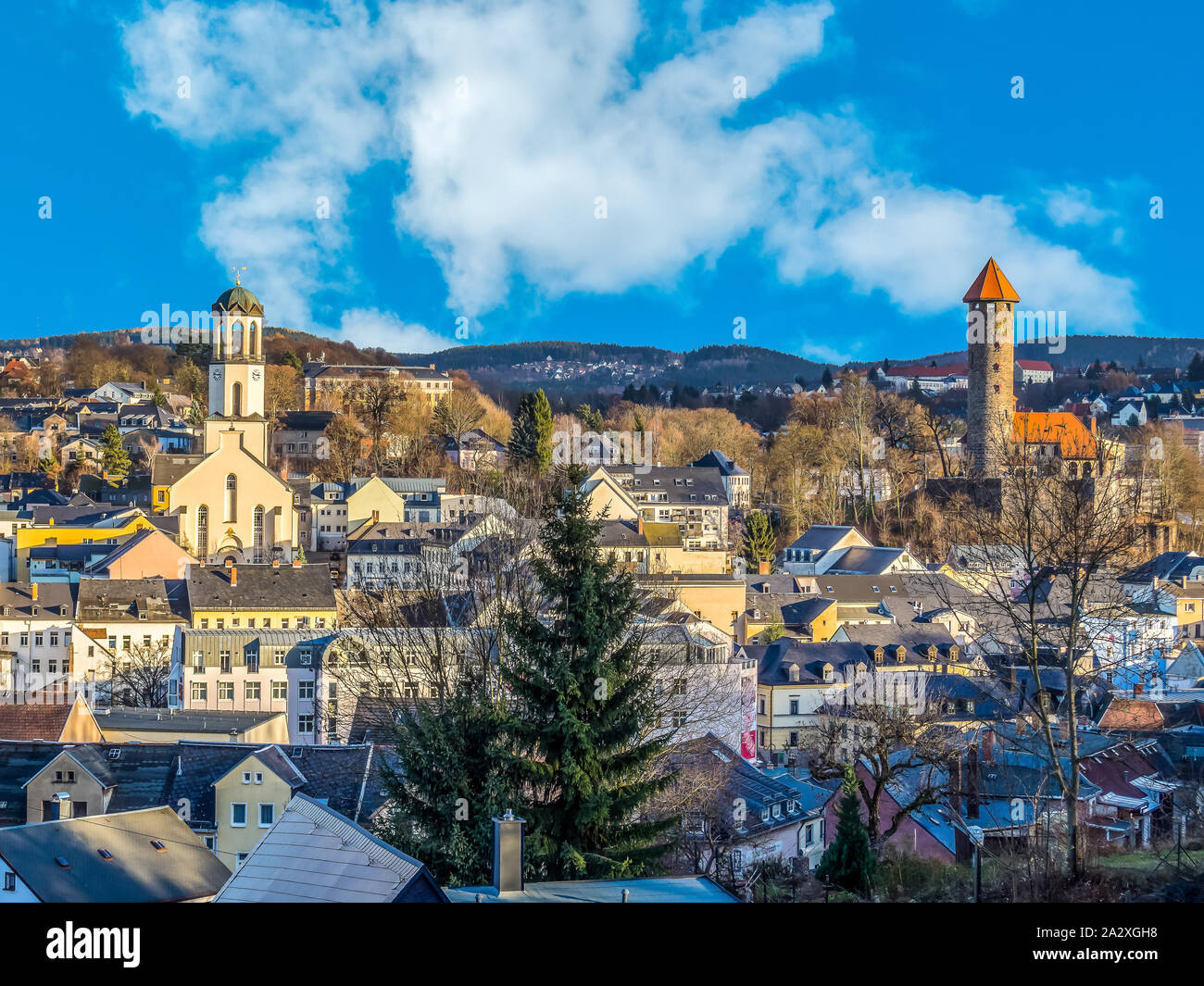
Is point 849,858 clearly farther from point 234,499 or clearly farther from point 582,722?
point 234,499

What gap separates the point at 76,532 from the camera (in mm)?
51875

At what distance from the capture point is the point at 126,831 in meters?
15.2

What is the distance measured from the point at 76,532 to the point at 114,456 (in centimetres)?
1312

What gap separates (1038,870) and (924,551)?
163 feet

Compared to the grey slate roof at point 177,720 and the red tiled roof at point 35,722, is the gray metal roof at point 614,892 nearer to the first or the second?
the red tiled roof at point 35,722

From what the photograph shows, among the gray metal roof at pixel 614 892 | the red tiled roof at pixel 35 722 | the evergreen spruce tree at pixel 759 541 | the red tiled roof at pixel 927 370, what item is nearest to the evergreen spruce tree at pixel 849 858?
the gray metal roof at pixel 614 892

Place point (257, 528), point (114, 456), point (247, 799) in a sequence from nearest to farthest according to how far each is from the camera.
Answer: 1. point (247, 799)
2. point (257, 528)
3. point (114, 456)

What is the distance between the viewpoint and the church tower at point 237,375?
51750 mm

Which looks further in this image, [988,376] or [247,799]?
[988,376]

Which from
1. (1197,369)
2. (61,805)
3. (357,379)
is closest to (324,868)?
(61,805)

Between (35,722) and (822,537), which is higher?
(822,537)

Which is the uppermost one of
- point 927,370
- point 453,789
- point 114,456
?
point 927,370

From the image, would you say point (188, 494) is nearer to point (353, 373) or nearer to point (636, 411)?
point (636, 411)
